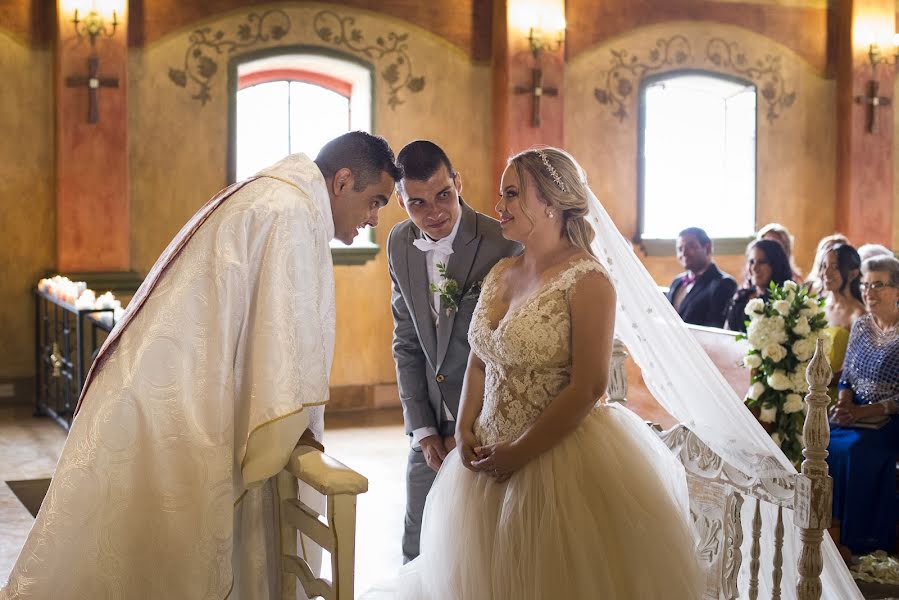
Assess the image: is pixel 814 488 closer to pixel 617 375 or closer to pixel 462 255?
pixel 617 375

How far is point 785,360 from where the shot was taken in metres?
4.36

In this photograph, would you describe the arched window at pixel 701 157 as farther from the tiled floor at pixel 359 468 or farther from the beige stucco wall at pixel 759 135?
the tiled floor at pixel 359 468

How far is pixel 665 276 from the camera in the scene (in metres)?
10.0

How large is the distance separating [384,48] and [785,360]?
560 cm

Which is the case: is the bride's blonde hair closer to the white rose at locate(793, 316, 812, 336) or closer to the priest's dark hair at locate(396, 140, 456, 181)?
the priest's dark hair at locate(396, 140, 456, 181)

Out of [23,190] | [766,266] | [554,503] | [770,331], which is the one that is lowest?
[554,503]

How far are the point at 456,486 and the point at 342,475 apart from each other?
0.99m

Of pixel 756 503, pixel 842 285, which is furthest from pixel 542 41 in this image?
pixel 756 503

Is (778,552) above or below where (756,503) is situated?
below

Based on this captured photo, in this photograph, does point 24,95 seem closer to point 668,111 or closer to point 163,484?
point 668,111

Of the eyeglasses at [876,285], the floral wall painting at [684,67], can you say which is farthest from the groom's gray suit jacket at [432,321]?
the floral wall painting at [684,67]

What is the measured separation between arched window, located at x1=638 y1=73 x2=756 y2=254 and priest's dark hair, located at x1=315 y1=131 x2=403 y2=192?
775cm

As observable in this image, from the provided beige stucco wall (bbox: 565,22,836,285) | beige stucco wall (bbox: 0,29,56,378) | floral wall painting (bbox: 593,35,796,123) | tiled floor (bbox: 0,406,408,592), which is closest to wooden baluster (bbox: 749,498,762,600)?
tiled floor (bbox: 0,406,408,592)


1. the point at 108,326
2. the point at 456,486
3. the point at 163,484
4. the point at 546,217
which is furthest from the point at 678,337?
the point at 108,326
